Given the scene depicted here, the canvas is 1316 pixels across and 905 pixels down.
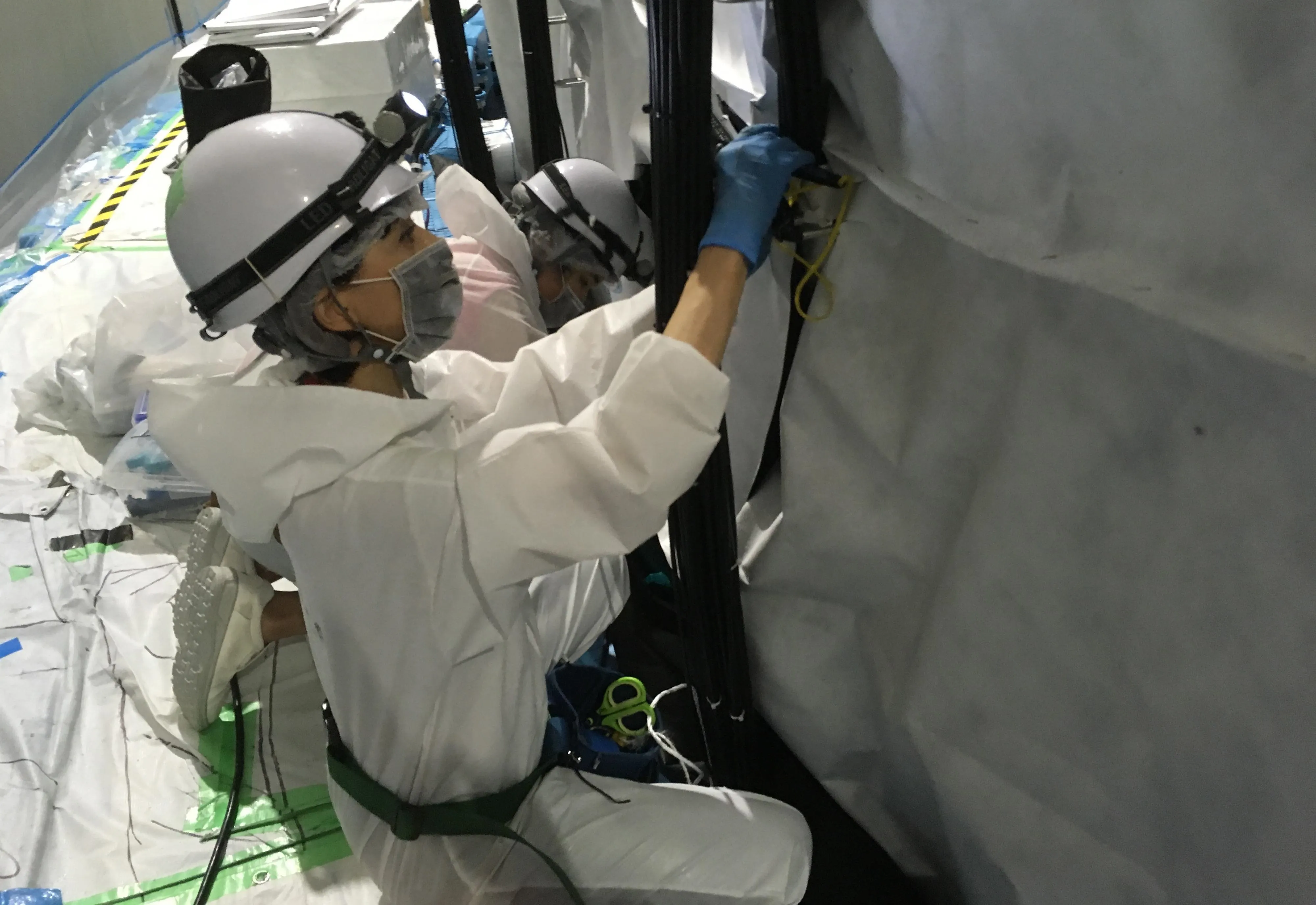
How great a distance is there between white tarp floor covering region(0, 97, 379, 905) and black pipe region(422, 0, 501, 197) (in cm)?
69

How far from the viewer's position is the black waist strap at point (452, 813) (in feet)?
2.95

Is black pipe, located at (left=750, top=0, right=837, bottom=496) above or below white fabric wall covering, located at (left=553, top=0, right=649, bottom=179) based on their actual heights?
above

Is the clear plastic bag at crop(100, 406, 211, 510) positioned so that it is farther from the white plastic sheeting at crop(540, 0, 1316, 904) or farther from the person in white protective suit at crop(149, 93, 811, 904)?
the white plastic sheeting at crop(540, 0, 1316, 904)

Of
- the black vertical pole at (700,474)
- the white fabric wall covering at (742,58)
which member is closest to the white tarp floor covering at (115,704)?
the black vertical pole at (700,474)

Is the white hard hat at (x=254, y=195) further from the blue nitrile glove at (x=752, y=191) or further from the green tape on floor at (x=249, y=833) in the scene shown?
the green tape on floor at (x=249, y=833)

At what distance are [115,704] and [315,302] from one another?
3.05ft

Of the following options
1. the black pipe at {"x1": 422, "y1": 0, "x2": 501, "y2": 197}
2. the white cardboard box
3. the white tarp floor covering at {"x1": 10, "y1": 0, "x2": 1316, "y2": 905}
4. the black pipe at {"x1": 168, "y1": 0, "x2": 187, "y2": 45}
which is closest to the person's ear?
the white tarp floor covering at {"x1": 10, "y1": 0, "x2": 1316, "y2": 905}

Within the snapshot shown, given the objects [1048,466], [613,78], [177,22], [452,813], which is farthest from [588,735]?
[177,22]

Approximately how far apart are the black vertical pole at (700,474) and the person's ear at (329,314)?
1.09 ft

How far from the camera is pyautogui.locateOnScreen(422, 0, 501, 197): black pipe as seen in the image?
1706mm

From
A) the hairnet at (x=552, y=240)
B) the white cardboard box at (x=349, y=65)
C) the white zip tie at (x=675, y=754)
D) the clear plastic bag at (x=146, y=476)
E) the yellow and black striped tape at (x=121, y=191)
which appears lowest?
the white zip tie at (x=675, y=754)

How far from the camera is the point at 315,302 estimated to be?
842mm

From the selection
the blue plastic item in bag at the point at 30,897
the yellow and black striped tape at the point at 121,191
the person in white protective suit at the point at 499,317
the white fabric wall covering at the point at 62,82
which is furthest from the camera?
the white fabric wall covering at the point at 62,82

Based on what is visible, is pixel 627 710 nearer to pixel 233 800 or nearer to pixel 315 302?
pixel 233 800
